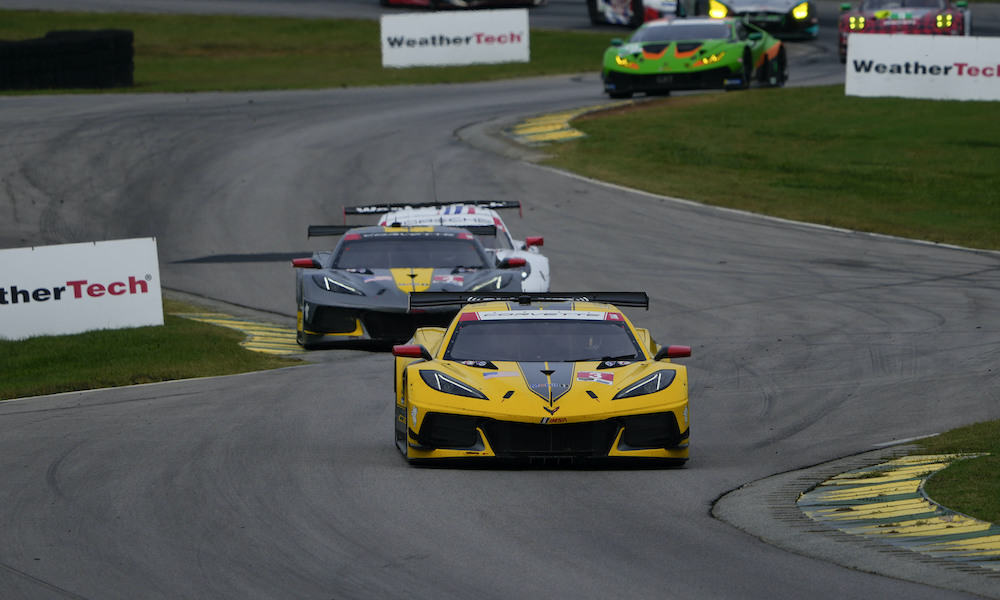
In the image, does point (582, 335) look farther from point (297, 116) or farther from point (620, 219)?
point (297, 116)

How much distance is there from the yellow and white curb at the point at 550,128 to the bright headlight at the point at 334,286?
540 inches

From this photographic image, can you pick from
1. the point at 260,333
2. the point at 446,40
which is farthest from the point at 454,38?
the point at 260,333

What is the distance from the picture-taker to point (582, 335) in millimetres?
10852

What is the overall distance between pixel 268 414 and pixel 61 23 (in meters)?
38.4

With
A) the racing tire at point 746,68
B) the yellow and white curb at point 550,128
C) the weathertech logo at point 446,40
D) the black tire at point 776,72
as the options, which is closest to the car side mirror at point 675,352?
the yellow and white curb at point 550,128

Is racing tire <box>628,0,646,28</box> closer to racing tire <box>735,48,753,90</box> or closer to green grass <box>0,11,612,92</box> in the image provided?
green grass <box>0,11,612,92</box>

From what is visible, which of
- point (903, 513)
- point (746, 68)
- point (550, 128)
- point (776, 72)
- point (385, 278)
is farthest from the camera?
point (776, 72)

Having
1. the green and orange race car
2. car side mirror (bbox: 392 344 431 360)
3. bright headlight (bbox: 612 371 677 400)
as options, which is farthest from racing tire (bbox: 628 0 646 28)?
bright headlight (bbox: 612 371 677 400)

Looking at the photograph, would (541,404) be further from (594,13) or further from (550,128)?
(594,13)

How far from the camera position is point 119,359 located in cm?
1525

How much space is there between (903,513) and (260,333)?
33.5ft

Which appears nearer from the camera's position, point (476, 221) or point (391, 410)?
point (391, 410)

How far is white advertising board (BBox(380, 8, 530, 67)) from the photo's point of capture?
3997 centimetres

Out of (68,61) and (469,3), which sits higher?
(469,3)
